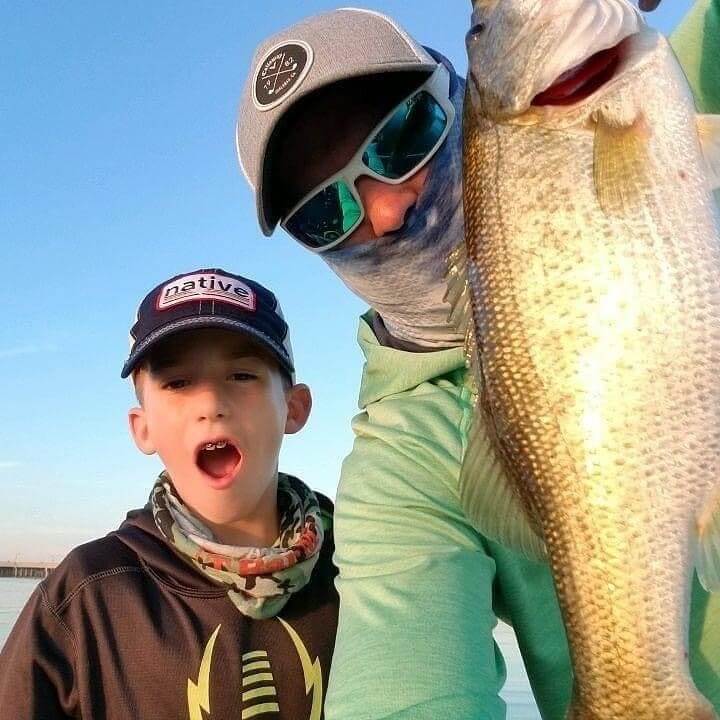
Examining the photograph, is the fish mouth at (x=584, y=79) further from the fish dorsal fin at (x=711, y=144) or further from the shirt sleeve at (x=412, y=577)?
the shirt sleeve at (x=412, y=577)

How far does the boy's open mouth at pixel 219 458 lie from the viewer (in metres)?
3.43

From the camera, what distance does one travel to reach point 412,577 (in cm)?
235

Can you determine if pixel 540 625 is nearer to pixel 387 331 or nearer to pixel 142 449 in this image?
pixel 387 331

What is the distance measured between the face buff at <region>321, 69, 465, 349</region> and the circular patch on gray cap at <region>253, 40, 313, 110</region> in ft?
1.55

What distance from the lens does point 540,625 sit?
2.50m

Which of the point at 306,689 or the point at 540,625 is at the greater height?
the point at 540,625

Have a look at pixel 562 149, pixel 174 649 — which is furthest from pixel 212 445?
pixel 562 149

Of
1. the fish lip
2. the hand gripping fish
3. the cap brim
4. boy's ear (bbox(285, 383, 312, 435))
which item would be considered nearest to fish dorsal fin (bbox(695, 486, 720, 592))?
the hand gripping fish

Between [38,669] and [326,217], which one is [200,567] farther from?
[326,217]

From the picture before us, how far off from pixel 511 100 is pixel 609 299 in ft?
1.70

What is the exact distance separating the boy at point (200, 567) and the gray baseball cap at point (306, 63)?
82 cm

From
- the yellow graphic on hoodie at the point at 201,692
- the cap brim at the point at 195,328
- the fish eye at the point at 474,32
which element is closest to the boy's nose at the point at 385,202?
the fish eye at the point at 474,32

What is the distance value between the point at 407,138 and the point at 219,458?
1492mm

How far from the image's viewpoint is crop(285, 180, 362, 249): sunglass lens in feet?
8.86
